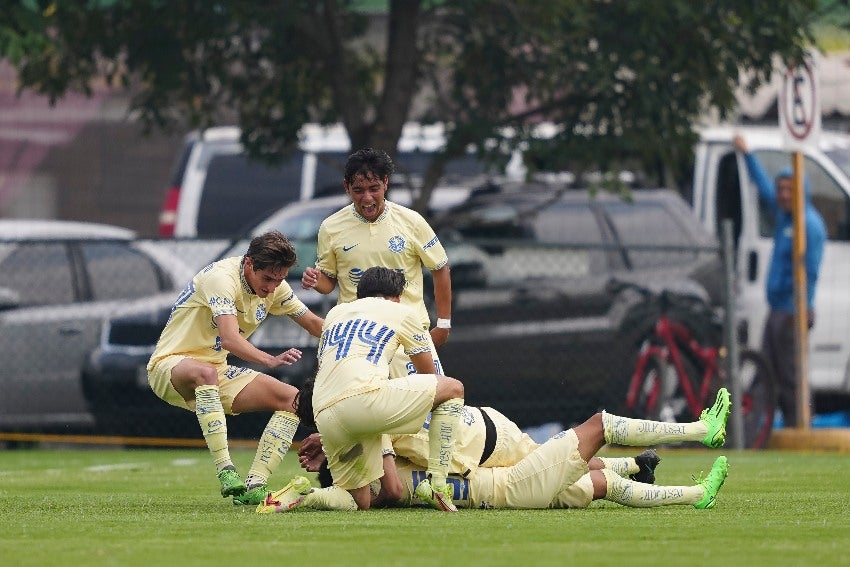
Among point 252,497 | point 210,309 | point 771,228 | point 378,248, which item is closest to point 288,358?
point 210,309

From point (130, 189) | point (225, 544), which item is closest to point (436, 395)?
point (225, 544)

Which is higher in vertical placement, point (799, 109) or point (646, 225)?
point (799, 109)

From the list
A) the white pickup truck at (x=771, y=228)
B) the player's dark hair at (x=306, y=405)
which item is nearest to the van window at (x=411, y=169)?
the white pickup truck at (x=771, y=228)

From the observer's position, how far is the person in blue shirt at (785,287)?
17.8 metres

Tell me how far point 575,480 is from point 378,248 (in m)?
2.28

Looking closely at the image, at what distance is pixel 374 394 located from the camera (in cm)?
922

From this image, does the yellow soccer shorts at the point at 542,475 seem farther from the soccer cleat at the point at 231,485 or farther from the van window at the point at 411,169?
the van window at the point at 411,169

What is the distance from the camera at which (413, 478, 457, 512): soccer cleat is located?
942 centimetres

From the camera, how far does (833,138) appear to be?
20516 mm

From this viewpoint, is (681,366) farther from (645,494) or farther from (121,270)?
(645,494)

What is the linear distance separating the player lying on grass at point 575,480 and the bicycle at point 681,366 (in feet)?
23.3

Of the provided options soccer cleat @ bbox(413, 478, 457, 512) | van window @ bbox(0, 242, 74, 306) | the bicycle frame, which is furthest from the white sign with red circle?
soccer cleat @ bbox(413, 478, 457, 512)

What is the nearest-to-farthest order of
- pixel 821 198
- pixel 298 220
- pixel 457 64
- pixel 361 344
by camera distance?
pixel 361 344, pixel 298 220, pixel 457 64, pixel 821 198

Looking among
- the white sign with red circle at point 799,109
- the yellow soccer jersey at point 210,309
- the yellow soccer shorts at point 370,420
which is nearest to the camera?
the yellow soccer shorts at point 370,420
